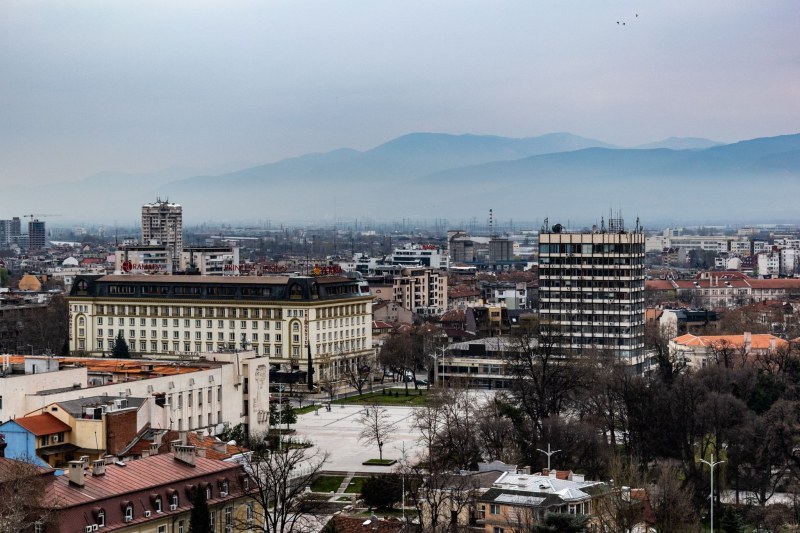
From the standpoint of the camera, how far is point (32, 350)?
94000 millimetres

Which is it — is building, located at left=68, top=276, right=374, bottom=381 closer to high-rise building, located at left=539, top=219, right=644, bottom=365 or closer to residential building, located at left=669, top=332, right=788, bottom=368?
high-rise building, located at left=539, top=219, right=644, bottom=365

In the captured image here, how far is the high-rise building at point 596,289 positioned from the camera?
3275 inches

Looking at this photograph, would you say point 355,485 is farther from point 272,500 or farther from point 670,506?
point 670,506

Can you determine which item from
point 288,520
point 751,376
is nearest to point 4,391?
point 288,520

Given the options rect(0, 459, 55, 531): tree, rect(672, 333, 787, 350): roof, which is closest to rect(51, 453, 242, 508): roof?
rect(0, 459, 55, 531): tree

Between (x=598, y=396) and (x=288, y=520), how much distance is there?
2449 centimetres

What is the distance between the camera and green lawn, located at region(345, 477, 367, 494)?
169ft

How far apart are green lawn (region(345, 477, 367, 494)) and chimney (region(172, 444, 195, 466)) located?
11908mm

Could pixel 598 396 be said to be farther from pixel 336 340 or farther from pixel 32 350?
pixel 32 350

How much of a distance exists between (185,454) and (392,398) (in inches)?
1655

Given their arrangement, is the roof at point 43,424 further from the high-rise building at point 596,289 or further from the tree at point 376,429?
the high-rise building at point 596,289

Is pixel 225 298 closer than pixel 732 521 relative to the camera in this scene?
No

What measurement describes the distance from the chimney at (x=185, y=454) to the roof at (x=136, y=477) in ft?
0.32

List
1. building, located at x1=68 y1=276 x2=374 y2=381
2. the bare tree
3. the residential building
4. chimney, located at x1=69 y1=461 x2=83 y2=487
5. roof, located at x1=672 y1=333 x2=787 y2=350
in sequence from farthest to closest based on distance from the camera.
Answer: building, located at x1=68 y1=276 x2=374 y2=381, roof, located at x1=672 y1=333 x2=787 y2=350, the residential building, the bare tree, chimney, located at x1=69 y1=461 x2=83 y2=487
